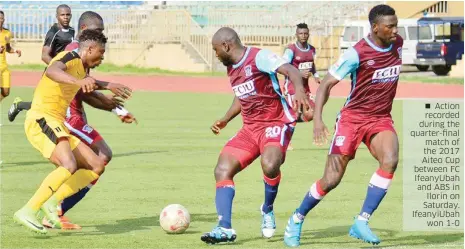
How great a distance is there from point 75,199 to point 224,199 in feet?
6.07

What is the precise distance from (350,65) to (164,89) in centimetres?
2802

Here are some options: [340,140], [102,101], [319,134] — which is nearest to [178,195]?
[102,101]

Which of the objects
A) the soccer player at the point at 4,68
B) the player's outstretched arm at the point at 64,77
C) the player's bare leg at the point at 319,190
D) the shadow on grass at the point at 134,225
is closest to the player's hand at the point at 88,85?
the player's outstretched arm at the point at 64,77

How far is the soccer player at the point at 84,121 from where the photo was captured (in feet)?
36.6

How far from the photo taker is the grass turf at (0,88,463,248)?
10.3m

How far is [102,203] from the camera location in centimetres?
1288

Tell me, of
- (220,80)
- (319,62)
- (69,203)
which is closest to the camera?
(69,203)

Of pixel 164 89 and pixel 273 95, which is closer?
pixel 273 95

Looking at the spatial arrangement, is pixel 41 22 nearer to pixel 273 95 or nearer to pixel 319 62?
pixel 319 62

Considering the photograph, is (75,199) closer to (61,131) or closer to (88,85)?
(61,131)

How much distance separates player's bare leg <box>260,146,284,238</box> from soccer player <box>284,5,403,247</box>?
0.36 metres

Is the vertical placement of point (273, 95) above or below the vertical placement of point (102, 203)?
above

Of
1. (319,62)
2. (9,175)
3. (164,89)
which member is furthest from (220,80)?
(9,175)

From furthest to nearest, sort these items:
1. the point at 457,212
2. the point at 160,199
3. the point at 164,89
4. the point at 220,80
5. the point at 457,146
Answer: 1. the point at 220,80
2. the point at 164,89
3. the point at 457,146
4. the point at 160,199
5. the point at 457,212
